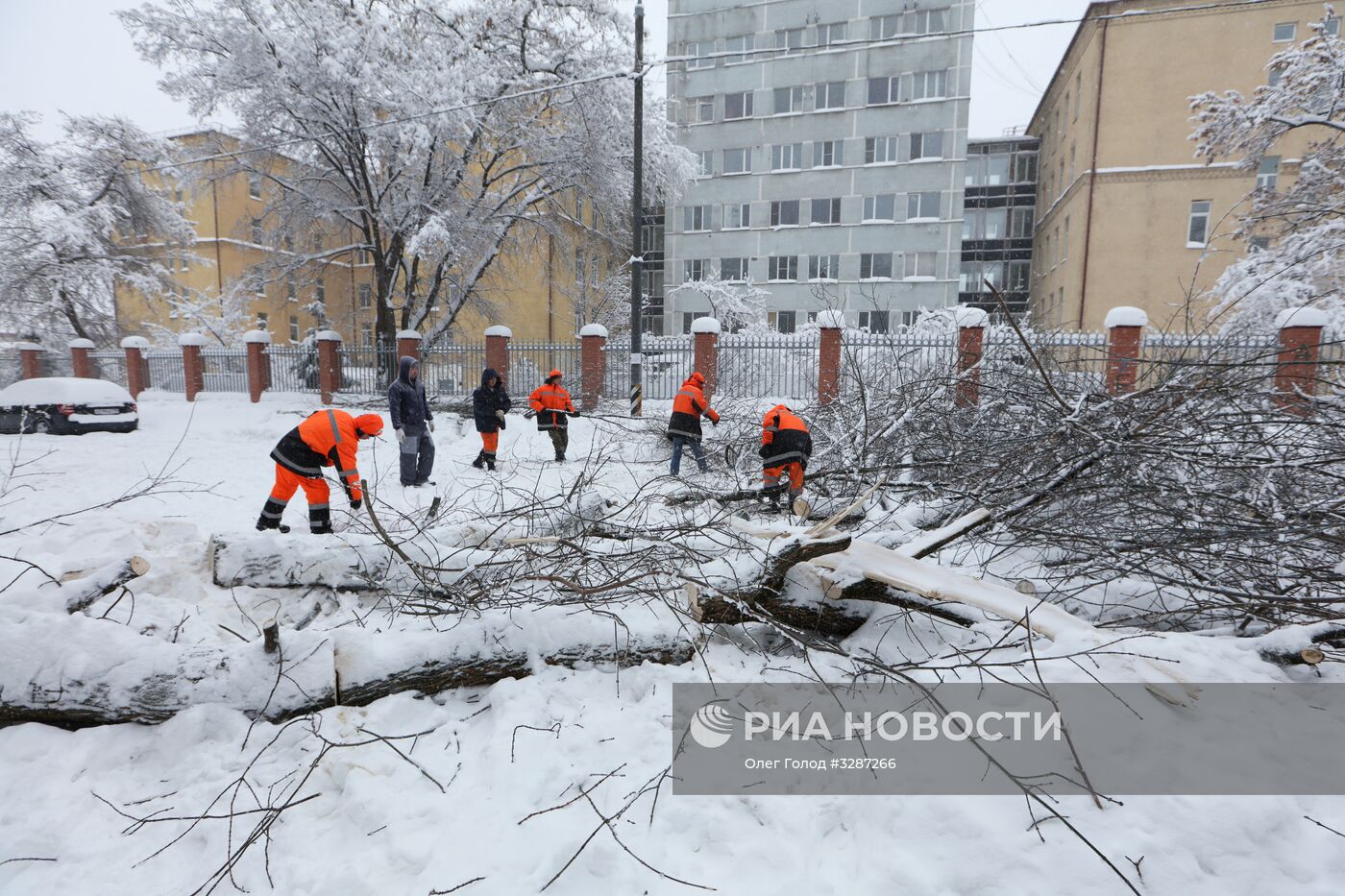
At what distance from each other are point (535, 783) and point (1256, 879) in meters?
2.23

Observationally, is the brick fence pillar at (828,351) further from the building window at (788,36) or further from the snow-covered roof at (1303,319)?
the building window at (788,36)

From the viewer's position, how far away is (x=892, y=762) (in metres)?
2.31

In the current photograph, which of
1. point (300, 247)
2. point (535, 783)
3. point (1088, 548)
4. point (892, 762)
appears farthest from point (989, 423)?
point (300, 247)

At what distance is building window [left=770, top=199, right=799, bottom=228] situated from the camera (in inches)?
1110

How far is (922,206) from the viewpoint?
2633cm

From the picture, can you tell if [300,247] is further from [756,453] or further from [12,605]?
[12,605]

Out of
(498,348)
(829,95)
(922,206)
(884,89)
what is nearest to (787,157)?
(829,95)

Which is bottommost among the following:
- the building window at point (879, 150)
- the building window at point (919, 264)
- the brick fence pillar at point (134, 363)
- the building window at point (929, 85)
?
the brick fence pillar at point (134, 363)

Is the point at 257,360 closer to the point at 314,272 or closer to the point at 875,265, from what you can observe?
the point at 314,272

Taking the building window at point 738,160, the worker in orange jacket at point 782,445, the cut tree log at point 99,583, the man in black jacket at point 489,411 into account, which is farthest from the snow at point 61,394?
the building window at point 738,160

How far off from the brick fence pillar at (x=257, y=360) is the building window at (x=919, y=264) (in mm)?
24131

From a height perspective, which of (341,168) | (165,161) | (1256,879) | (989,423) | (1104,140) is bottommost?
(1256,879)

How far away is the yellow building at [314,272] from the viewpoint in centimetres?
1650

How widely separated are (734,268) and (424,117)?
60.2 ft
